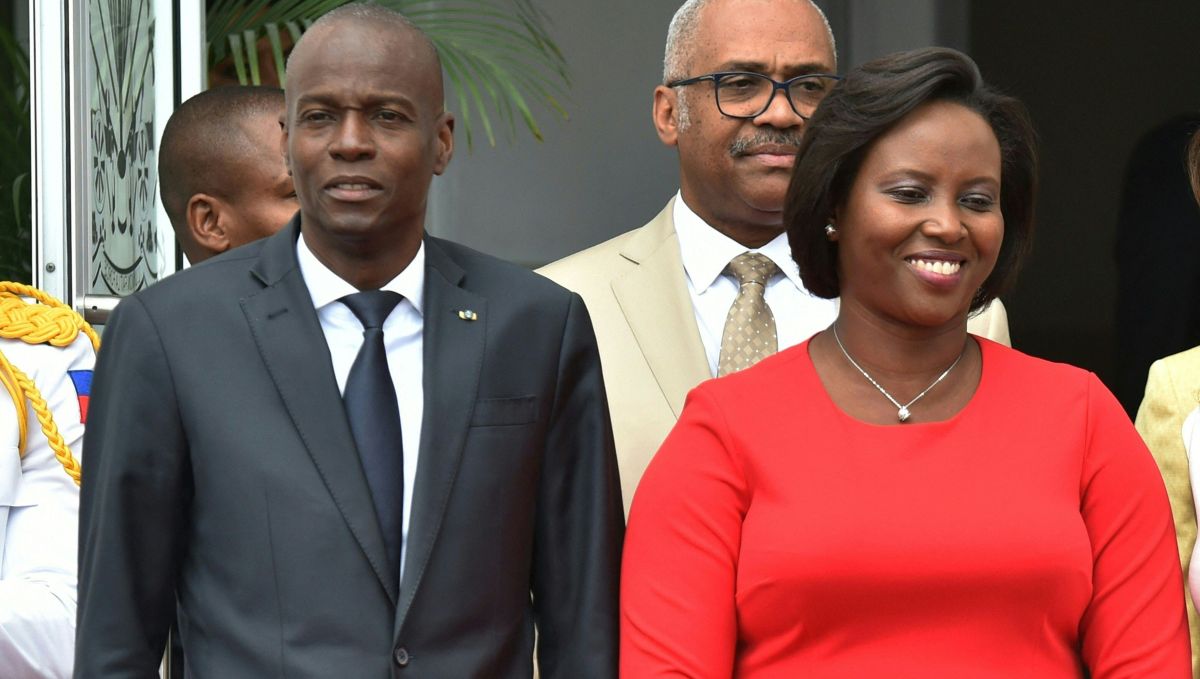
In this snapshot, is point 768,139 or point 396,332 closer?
point 396,332

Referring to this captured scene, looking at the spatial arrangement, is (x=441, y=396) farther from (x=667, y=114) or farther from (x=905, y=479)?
(x=667, y=114)

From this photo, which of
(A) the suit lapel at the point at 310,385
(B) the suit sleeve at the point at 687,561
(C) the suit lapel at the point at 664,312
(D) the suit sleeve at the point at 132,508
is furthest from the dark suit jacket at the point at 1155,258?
(D) the suit sleeve at the point at 132,508

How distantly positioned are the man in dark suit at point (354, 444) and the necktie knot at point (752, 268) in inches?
26.1

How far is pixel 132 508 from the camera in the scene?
8.02 ft

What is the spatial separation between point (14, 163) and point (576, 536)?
2310 millimetres

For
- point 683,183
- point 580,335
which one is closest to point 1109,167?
point 683,183

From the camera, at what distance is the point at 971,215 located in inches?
104

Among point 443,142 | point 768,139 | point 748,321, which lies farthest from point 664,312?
point 443,142

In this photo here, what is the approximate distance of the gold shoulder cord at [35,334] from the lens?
3.05 metres

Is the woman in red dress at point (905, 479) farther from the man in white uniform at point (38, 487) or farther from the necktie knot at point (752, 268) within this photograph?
the man in white uniform at point (38, 487)

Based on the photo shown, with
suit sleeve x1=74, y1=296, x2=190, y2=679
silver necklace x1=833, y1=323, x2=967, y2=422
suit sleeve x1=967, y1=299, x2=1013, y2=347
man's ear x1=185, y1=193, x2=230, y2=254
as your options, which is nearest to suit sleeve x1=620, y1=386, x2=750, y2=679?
silver necklace x1=833, y1=323, x2=967, y2=422

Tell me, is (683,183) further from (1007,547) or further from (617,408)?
(1007,547)

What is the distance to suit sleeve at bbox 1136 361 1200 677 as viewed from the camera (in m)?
2.97

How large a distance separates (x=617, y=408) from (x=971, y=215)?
811 millimetres
